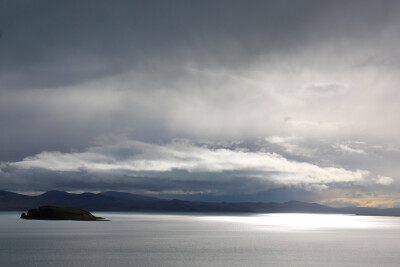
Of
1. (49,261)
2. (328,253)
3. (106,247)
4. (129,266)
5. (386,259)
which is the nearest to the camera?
(129,266)

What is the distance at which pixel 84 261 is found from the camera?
228 ft

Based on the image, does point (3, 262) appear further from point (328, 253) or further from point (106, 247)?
point (328, 253)

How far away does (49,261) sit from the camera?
6906cm

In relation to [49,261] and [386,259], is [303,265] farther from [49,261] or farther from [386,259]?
[49,261]

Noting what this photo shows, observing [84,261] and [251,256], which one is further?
[251,256]

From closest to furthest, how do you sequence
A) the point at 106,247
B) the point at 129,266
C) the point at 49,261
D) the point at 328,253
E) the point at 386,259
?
the point at 129,266
the point at 49,261
the point at 386,259
the point at 328,253
the point at 106,247

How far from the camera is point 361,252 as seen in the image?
87.8m

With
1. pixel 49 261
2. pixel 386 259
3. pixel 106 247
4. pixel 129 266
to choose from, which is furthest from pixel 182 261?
pixel 386 259

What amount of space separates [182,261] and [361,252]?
40.6 metres

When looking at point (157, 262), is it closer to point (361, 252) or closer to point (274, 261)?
point (274, 261)

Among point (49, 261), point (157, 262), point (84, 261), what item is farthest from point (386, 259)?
point (49, 261)

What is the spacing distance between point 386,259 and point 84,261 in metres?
54.1

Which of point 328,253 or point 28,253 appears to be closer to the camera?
point 28,253

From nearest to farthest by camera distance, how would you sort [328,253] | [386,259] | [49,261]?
[49,261]
[386,259]
[328,253]
